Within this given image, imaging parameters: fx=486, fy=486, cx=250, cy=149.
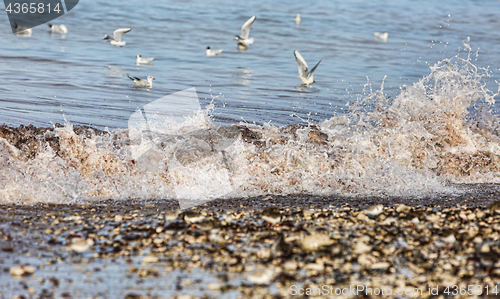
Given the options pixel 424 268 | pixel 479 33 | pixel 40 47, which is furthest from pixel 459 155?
pixel 479 33

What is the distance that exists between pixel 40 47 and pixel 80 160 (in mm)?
9809

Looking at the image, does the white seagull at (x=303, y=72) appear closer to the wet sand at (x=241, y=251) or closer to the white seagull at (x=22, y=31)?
the wet sand at (x=241, y=251)

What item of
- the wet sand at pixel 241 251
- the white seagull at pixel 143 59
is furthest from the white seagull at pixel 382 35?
the wet sand at pixel 241 251

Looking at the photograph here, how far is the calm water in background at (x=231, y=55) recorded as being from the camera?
8500 millimetres

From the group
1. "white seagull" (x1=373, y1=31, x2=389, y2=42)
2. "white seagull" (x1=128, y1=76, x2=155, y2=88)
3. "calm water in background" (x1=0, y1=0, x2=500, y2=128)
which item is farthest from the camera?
Result: "white seagull" (x1=373, y1=31, x2=389, y2=42)

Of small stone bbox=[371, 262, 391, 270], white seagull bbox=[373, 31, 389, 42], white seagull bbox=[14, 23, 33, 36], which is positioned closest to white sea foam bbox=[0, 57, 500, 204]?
small stone bbox=[371, 262, 391, 270]

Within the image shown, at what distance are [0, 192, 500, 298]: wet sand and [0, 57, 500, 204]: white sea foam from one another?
0.65m

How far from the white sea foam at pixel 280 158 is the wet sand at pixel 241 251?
2.13 ft

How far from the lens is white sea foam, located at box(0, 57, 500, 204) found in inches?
191

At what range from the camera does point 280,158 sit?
216 inches

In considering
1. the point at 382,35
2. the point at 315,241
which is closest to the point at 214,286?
the point at 315,241

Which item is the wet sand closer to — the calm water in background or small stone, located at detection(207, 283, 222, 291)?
small stone, located at detection(207, 283, 222, 291)

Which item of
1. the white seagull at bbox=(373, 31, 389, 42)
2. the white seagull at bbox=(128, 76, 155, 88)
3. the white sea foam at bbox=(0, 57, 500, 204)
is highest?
the white seagull at bbox=(373, 31, 389, 42)

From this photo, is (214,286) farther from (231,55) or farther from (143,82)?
(231,55)
